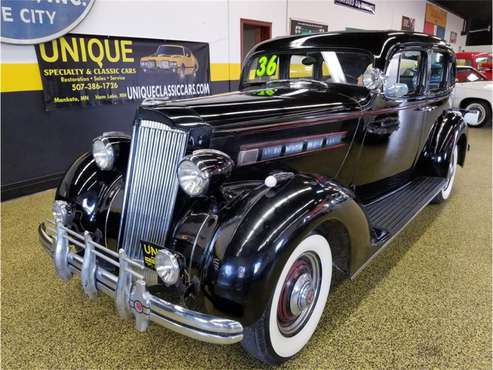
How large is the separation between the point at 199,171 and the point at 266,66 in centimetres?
191

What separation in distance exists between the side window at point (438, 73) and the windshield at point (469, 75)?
6.22 m

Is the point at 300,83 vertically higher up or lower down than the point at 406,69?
lower down

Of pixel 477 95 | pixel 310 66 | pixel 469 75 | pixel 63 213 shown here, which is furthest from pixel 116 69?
pixel 469 75

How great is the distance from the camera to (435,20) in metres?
14.2

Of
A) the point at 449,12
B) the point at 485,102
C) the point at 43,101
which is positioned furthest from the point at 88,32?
the point at 449,12

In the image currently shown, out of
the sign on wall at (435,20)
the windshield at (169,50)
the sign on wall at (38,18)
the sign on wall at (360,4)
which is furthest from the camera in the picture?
the sign on wall at (435,20)

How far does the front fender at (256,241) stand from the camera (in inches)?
52.9

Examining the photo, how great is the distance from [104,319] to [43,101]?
118 inches

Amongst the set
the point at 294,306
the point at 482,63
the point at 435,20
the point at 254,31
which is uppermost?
the point at 435,20

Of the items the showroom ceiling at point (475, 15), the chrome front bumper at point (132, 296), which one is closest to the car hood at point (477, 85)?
the showroom ceiling at point (475, 15)

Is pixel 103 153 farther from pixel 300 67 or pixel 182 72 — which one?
pixel 182 72

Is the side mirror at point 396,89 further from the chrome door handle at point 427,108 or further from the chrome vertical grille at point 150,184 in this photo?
the chrome vertical grille at point 150,184

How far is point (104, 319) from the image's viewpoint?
198 cm

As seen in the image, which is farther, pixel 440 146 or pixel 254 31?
pixel 254 31
